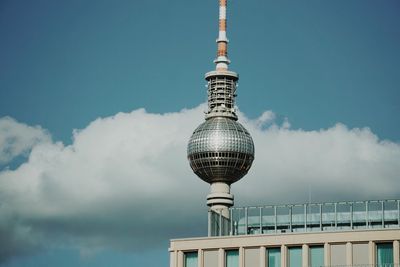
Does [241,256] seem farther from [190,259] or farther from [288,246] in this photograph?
[190,259]

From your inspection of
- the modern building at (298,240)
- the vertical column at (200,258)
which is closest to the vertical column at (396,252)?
the modern building at (298,240)

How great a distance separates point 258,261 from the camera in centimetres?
11681

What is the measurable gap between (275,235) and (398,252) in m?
12.6

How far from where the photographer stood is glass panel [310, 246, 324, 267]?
114m

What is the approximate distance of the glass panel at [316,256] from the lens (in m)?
114

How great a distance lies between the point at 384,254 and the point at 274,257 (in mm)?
11327

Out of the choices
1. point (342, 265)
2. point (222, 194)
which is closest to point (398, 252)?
point (342, 265)

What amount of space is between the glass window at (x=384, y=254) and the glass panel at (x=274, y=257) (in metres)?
10.2

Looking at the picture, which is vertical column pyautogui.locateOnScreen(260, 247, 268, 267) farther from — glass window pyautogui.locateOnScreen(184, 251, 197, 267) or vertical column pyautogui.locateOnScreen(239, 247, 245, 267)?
glass window pyautogui.locateOnScreen(184, 251, 197, 267)

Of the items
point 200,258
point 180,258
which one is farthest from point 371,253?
point 180,258

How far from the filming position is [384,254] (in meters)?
112

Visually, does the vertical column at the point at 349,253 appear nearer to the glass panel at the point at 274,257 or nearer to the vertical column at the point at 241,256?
the glass panel at the point at 274,257

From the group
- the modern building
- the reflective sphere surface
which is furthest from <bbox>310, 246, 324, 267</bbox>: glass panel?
the reflective sphere surface

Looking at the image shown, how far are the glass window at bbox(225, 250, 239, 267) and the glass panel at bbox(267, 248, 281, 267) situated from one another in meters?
3.54
